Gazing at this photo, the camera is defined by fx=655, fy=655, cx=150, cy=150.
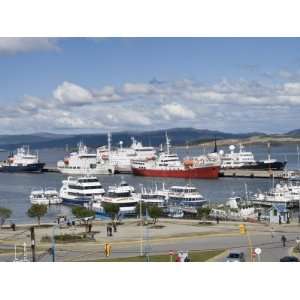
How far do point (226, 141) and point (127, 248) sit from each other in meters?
43.8

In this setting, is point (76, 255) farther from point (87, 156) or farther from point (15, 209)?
point (87, 156)

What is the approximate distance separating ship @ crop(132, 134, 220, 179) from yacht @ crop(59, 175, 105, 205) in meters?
8.70

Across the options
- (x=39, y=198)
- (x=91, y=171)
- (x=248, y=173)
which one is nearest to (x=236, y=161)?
(x=248, y=173)

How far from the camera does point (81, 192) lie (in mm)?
16203

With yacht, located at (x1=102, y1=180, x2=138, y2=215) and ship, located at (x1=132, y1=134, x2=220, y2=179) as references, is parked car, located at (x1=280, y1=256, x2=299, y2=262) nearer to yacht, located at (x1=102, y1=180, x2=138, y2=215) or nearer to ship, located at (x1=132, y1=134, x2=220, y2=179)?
yacht, located at (x1=102, y1=180, x2=138, y2=215)

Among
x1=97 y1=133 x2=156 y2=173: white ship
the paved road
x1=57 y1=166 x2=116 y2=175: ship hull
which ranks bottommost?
the paved road

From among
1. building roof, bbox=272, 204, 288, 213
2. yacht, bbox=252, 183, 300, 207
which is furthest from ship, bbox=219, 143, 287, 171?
building roof, bbox=272, 204, 288, 213

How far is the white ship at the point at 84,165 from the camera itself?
29188 millimetres

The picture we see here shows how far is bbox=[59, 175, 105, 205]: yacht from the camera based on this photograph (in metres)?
16.1

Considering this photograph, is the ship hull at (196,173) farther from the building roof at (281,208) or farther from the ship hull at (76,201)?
the building roof at (281,208)

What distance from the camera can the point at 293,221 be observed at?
9.92 metres

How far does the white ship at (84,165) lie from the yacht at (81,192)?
39.8ft

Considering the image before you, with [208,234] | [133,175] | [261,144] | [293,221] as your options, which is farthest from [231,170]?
[261,144]

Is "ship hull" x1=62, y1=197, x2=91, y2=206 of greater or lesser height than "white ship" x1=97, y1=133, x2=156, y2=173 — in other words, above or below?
below
